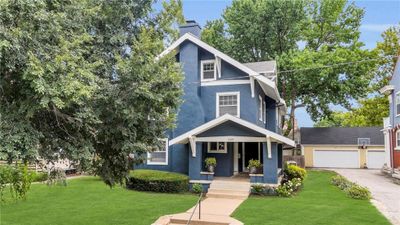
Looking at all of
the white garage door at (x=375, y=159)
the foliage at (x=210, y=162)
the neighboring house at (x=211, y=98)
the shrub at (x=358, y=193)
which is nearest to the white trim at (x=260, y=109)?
the neighboring house at (x=211, y=98)

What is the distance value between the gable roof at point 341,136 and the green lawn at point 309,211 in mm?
22381

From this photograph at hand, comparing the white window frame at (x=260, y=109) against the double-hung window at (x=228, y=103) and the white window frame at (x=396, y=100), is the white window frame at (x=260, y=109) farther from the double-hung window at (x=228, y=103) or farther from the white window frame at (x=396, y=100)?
the white window frame at (x=396, y=100)

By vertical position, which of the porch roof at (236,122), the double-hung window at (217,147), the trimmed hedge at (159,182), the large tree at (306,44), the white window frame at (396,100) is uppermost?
the large tree at (306,44)

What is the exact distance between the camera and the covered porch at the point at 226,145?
1703 centimetres

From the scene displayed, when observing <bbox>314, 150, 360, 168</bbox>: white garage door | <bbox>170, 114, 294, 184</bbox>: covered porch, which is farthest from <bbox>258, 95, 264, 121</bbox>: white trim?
<bbox>314, 150, 360, 168</bbox>: white garage door

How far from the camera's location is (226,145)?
20.1 metres

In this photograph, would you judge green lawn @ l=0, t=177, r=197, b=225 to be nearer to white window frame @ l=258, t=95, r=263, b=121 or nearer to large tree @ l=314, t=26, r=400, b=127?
white window frame @ l=258, t=95, r=263, b=121

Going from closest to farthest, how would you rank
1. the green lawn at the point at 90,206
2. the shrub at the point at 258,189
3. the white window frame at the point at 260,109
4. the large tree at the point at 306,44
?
the green lawn at the point at 90,206 → the shrub at the point at 258,189 → the white window frame at the point at 260,109 → the large tree at the point at 306,44

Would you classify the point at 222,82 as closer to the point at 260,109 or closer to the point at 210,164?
the point at 260,109

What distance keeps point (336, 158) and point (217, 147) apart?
22.1 m

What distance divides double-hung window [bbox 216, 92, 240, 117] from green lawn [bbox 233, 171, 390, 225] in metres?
5.85

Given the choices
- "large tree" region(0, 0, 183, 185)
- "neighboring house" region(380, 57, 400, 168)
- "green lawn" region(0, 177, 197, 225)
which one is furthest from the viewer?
"neighboring house" region(380, 57, 400, 168)

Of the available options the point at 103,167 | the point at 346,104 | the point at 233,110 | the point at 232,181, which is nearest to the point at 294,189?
the point at 232,181

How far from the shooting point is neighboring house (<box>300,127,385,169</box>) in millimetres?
36938
